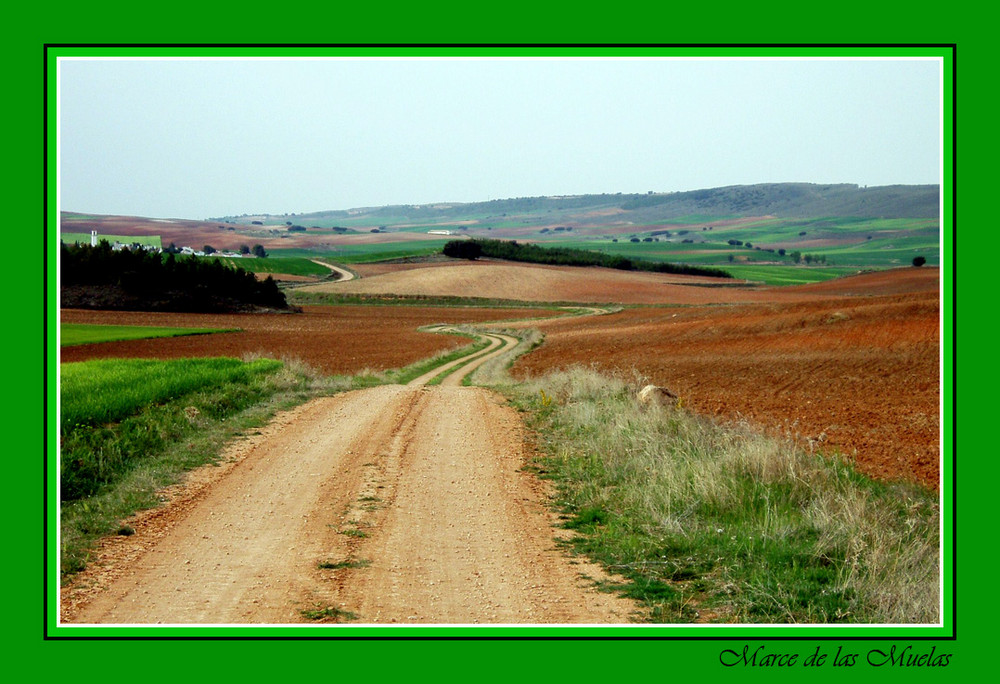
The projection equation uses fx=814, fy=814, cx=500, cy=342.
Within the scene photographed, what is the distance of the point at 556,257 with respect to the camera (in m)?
142

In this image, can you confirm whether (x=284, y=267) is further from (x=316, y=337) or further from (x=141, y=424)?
(x=141, y=424)

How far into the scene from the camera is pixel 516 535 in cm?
944

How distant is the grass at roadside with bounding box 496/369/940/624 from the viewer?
7105 millimetres

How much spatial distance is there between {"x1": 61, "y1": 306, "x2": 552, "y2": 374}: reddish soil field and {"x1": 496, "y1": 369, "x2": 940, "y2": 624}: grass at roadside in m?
21.7

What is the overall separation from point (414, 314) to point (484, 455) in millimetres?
68014

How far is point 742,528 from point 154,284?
73.2m

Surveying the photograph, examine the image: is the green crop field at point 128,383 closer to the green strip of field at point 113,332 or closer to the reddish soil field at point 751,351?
the reddish soil field at point 751,351

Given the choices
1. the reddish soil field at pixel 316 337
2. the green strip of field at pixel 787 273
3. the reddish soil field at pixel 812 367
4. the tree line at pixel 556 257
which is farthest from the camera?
the tree line at pixel 556 257

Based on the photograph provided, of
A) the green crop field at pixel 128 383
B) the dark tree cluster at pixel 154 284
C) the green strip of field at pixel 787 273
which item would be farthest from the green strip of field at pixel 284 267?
the green crop field at pixel 128 383

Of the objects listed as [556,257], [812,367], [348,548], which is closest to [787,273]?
[556,257]

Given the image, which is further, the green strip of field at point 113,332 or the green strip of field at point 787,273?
the green strip of field at point 787,273

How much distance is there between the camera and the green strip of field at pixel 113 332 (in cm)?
4141

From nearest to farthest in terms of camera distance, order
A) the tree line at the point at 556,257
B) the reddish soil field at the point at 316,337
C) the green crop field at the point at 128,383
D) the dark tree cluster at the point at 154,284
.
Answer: the green crop field at the point at 128,383 → the reddish soil field at the point at 316,337 → the dark tree cluster at the point at 154,284 → the tree line at the point at 556,257

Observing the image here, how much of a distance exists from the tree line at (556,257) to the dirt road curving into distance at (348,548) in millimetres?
126565
